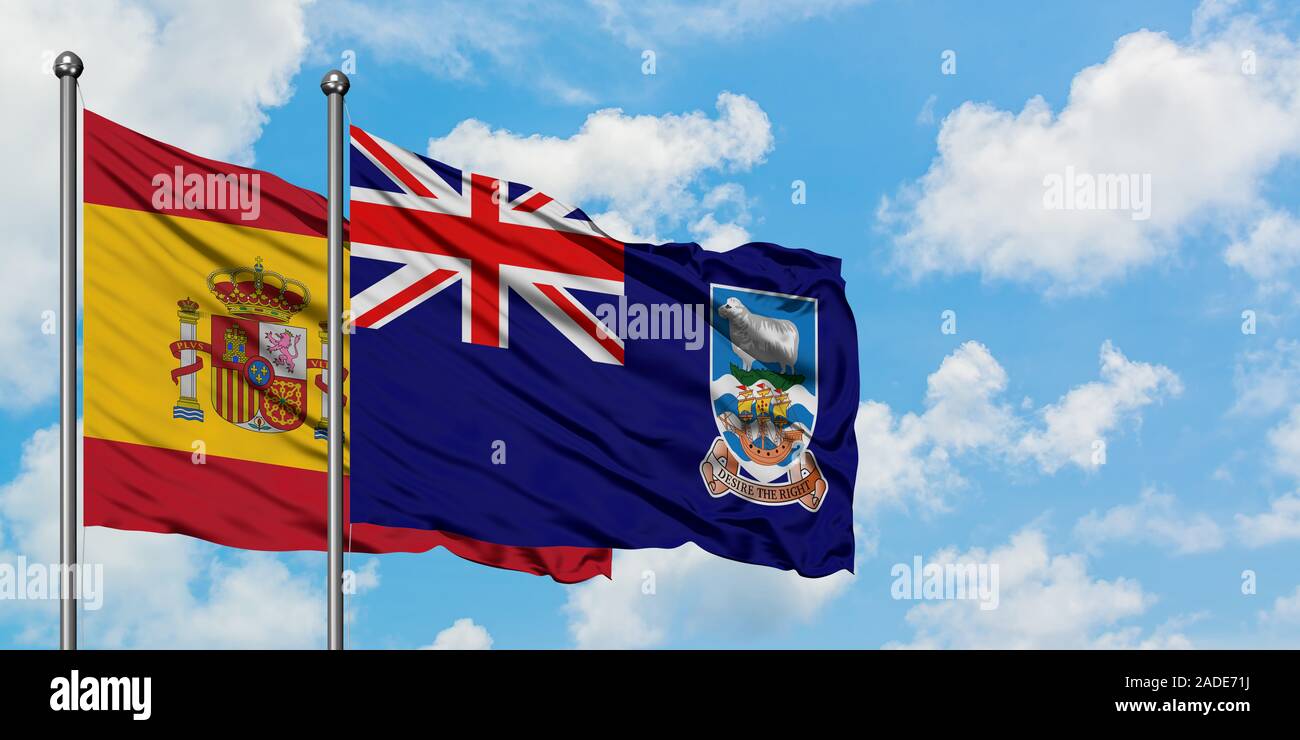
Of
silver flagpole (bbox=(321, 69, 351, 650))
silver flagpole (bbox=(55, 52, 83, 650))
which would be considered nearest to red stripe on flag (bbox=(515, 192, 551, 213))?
silver flagpole (bbox=(321, 69, 351, 650))

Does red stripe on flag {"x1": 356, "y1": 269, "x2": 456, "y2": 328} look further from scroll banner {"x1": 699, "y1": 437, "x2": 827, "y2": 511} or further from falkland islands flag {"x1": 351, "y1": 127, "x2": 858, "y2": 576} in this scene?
scroll banner {"x1": 699, "y1": 437, "x2": 827, "y2": 511}

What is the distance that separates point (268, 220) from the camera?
50.3ft

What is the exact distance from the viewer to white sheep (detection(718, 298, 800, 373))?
17.5 metres

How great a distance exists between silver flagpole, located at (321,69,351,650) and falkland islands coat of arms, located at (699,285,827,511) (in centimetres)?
500

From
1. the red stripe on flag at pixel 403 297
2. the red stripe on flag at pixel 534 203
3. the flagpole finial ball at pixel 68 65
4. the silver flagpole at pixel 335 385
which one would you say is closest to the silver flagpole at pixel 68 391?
the flagpole finial ball at pixel 68 65

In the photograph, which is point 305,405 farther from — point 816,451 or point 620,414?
point 816,451

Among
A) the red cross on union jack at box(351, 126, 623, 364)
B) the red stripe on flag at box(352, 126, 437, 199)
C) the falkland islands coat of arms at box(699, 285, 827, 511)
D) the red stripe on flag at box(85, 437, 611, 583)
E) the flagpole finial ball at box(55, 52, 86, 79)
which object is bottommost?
the red stripe on flag at box(85, 437, 611, 583)

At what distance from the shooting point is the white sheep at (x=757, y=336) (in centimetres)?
1745

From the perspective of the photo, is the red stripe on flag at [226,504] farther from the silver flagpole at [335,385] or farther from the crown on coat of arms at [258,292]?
the crown on coat of arms at [258,292]

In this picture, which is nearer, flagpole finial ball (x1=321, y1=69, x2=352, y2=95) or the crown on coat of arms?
flagpole finial ball (x1=321, y1=69, x2=352, y2=95)

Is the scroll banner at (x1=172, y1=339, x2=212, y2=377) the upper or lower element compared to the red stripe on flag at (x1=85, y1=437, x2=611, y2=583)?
upper

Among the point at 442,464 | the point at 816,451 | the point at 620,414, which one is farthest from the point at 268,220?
the point at 816,451

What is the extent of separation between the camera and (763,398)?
57.1 feet
